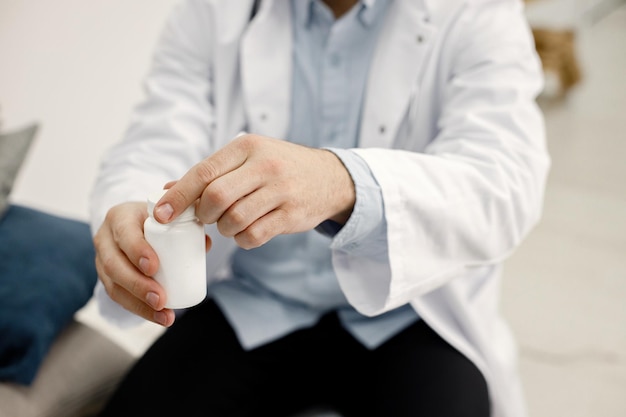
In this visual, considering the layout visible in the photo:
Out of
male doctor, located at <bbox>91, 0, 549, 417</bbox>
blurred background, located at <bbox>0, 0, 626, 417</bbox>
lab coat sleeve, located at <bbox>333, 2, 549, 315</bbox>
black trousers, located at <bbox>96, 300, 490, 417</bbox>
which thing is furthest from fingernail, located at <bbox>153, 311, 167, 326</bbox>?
blurred background, located at <bbox>0, 0, 626, 417</bbox>

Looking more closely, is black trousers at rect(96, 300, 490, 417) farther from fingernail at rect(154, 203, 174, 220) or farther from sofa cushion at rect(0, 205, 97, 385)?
fingernail at rect(154, 203, 174, 220)

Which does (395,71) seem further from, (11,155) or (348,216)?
(11,155)

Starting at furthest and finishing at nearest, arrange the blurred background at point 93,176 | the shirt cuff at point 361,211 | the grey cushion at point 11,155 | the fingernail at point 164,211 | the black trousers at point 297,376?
the blurred background at point 93,176 → the grey cushion at point 11,155 → the black trousers at point 297,376 → the shirt cuff at point 361,211 → the fingernail at point 164,211

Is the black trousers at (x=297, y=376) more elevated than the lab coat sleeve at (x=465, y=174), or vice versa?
the lab coat sleeve at (x=465, y=174)

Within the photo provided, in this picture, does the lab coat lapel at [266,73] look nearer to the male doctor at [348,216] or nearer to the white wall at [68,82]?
the male doctor at [348,216]

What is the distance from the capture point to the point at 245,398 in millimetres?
1044

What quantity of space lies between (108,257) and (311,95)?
426mm

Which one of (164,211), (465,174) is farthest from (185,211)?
(465,174)

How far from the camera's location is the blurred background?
1.58 metres

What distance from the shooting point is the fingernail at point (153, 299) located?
697mm

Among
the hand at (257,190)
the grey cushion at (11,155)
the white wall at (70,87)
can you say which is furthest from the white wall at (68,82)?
the hand at (257,190)

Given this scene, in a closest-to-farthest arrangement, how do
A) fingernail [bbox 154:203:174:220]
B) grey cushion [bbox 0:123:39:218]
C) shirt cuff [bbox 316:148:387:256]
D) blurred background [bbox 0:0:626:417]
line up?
fingernail [bbox 154:203:174:220], shirt cuff [bbox 316:148:387:256], grey cushion [bbox 0:123:39:218], blurred background [bbox 0:0:626:417]

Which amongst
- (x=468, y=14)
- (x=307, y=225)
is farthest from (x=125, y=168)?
(x=468, y=14)

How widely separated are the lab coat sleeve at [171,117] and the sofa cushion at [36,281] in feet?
0.59
